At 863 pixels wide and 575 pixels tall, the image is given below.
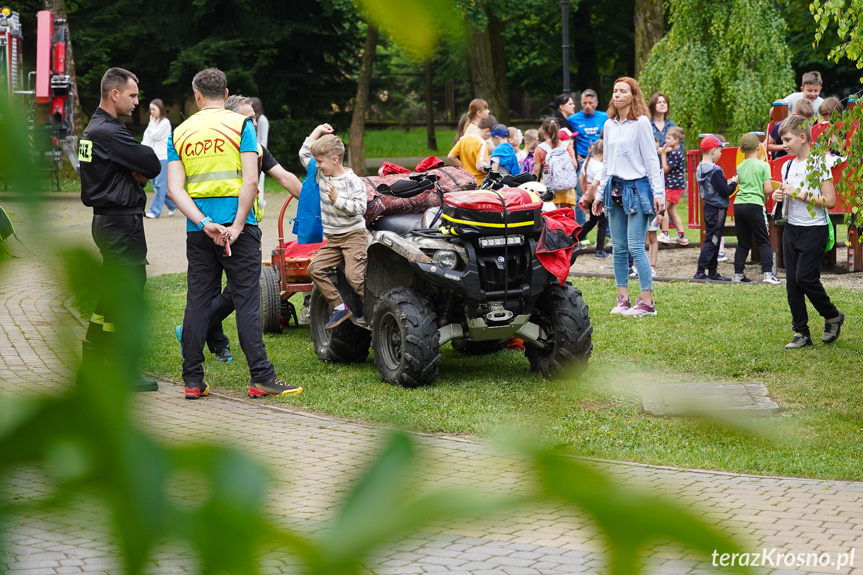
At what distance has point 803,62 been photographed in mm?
36125

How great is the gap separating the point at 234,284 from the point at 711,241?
675 cm

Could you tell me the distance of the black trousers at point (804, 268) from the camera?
7.48 metres

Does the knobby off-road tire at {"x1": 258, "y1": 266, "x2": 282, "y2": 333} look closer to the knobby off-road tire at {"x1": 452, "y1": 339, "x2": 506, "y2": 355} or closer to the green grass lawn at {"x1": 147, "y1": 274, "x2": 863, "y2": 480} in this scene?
the green grass lawn at {"x1": 147, "y1": 274, "x2": 863, "y2": 480}

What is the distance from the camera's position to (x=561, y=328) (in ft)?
21.6

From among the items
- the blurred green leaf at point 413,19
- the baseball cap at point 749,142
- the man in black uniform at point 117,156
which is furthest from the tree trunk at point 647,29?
the blurred green leaf at point 413,19

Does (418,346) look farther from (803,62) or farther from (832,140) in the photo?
(803,62)

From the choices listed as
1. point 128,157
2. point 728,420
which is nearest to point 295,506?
Answer: point 728,420

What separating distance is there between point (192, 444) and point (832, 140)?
6.74m

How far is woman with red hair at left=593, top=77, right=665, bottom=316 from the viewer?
863cm

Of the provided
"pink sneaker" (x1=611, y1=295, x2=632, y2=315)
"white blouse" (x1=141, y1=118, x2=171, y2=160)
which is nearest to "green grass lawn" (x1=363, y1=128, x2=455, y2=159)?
"pink sneaker" (x1=611, y1=295, x2=632, y2=315)

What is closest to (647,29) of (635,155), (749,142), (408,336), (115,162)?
(749,142)

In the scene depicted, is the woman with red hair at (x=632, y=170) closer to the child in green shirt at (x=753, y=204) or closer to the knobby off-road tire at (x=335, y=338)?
the child in green shirt at (x=753, y=204)

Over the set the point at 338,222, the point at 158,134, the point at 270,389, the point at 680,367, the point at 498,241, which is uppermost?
the point at 158,134

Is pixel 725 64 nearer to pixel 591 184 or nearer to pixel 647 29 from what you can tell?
pixel 647 29
